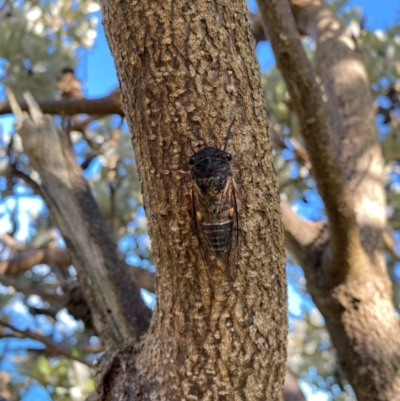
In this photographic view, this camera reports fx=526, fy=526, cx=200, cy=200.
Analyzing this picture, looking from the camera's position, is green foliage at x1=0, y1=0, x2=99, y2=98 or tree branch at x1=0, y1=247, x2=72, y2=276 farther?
green foliage at x1=0, y1=0, x2=99, y2=98

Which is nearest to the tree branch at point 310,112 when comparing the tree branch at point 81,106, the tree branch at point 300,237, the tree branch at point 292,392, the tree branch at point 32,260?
the tree branch at point 300,237

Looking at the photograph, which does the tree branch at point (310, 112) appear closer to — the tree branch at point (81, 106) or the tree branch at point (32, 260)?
the tree branch at point (81, 106)

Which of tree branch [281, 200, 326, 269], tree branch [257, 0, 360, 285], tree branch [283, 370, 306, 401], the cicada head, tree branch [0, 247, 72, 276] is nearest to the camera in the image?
the cicada head

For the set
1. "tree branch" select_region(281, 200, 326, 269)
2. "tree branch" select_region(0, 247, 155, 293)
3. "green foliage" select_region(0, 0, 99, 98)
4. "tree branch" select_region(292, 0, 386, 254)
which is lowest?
"tree branch" select_region(281, 200, 326, 269)

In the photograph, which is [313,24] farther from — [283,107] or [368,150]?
[368,150]

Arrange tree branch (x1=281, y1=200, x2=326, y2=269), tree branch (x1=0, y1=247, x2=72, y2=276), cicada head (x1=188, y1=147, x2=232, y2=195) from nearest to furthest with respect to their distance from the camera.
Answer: cicada head (x1=188, y1=147, x2=232, y2=195)
tree branch (x1=281, y1=200, x2=326, y2=269)
tree branch (x1=0, y1=247, x2=72, y2=276)

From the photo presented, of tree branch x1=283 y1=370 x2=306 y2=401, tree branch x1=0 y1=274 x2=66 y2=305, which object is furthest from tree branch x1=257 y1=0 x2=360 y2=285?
tree branch x1=0 y1=274 x2=66 y2=305

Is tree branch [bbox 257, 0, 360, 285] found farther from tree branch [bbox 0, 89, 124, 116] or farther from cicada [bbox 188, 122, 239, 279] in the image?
tree branch [bbox 0, 89, 124, 116]

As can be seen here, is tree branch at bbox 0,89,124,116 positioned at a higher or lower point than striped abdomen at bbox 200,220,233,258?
higher
